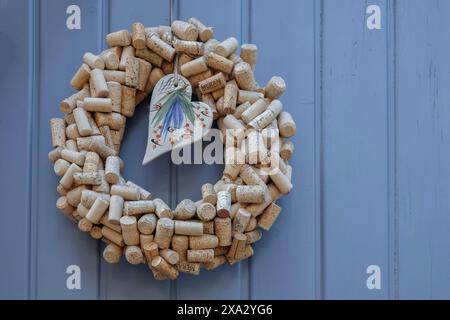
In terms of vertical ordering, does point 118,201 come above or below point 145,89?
below

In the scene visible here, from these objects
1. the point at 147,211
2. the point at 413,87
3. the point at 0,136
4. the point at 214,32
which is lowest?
the point at 147,211

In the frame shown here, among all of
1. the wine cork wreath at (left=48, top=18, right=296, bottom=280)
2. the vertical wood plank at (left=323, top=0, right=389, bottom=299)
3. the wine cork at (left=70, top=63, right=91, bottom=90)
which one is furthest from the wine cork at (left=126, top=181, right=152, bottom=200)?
the vertical wood plank at (left=323, top=0, right=389, bottom=299)

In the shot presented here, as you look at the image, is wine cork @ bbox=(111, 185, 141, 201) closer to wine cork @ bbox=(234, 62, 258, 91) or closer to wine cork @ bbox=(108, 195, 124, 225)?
wine cork @ bbox=(108, 195, 124, 225)

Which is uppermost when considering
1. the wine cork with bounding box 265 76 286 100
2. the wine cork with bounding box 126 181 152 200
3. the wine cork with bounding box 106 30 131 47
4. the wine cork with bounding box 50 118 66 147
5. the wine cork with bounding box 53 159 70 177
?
the wine cork with bounding box 106 30 131 47

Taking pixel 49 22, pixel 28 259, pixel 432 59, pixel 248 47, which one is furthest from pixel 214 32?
pixel 28 259

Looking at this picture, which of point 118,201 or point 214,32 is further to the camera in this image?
point 214,32

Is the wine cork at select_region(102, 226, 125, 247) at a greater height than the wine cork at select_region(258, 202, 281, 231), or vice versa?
the wine cork at select_region(258, 202, 281, 231)
